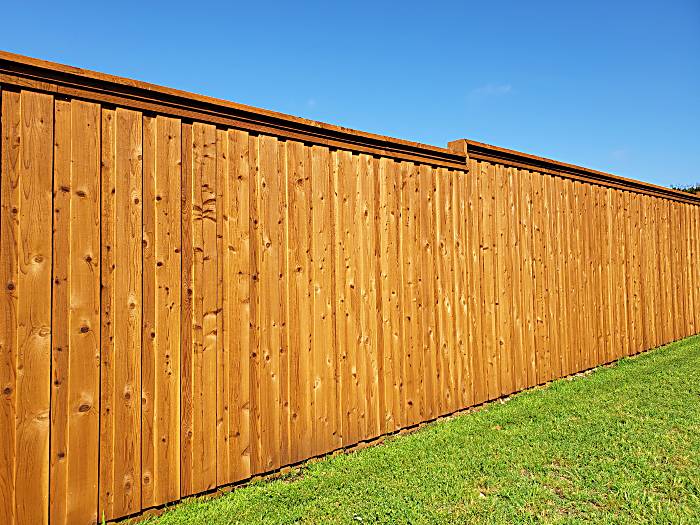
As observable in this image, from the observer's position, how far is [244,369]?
11.9 feet

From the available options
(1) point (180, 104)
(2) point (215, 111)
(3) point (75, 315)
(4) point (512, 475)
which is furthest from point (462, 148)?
(3) point (75, 315)

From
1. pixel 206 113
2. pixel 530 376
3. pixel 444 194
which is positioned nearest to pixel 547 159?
pixel 444 194

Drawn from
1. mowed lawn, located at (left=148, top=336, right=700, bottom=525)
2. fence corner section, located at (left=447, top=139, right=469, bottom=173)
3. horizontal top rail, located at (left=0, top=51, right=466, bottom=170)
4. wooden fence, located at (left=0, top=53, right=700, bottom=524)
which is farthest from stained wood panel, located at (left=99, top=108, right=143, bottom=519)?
fence corner section, located at (left=447, top=139, right=469, bottom=173)

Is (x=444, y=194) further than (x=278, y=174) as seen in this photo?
Yes

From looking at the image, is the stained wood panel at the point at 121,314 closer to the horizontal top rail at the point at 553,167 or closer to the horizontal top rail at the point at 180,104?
the horizontal top rail at the point at 180,104

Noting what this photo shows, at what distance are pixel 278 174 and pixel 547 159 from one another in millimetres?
3970

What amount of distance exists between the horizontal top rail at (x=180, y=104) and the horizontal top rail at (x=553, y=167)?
38.8 inches

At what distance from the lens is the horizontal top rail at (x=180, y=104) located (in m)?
2.87

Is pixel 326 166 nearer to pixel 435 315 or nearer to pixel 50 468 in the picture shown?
pixel 435 315

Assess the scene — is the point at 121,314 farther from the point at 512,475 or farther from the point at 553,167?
the point at 553,167

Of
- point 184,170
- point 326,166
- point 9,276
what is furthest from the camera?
point 326,166

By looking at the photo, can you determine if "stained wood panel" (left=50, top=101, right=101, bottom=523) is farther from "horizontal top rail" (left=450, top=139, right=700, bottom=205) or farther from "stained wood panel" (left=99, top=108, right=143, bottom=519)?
"horizontal top rail" (left=450, top=139, right=700, bottom=205)

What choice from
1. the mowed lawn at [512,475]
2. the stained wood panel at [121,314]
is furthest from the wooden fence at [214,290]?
the mowed lawn at [512,475]

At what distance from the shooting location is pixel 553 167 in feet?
21.7
